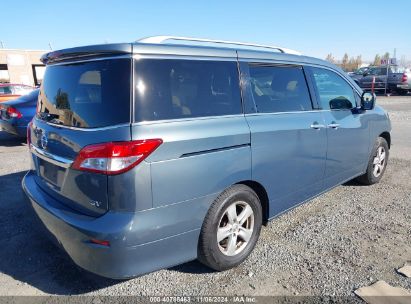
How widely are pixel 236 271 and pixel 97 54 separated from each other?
2.14 m

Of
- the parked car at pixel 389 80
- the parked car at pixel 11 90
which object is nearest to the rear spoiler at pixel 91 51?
the parked car at pixel 11 90

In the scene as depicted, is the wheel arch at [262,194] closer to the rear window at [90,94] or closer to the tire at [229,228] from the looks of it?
the tire at [229,228]

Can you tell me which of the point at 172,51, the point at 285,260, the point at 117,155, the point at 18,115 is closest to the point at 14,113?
the point at 18,115

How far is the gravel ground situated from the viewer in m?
2.88

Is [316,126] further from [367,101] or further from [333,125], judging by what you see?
[367,101]

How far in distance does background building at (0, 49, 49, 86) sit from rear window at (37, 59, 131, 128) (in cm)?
3763

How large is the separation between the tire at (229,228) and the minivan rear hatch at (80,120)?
87 cm

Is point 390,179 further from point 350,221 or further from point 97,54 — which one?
point 97,54

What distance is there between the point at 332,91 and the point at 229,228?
2330 millimetres

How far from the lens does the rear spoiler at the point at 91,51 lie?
2.45 metres

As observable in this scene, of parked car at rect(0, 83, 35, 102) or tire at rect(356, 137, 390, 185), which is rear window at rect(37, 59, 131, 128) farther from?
parked car at rect(0, 83, 35, 102)

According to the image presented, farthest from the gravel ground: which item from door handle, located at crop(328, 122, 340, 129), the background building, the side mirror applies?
the background building

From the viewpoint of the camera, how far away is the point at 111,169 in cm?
233

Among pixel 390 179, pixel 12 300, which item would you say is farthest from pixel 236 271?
pixel 390 179
